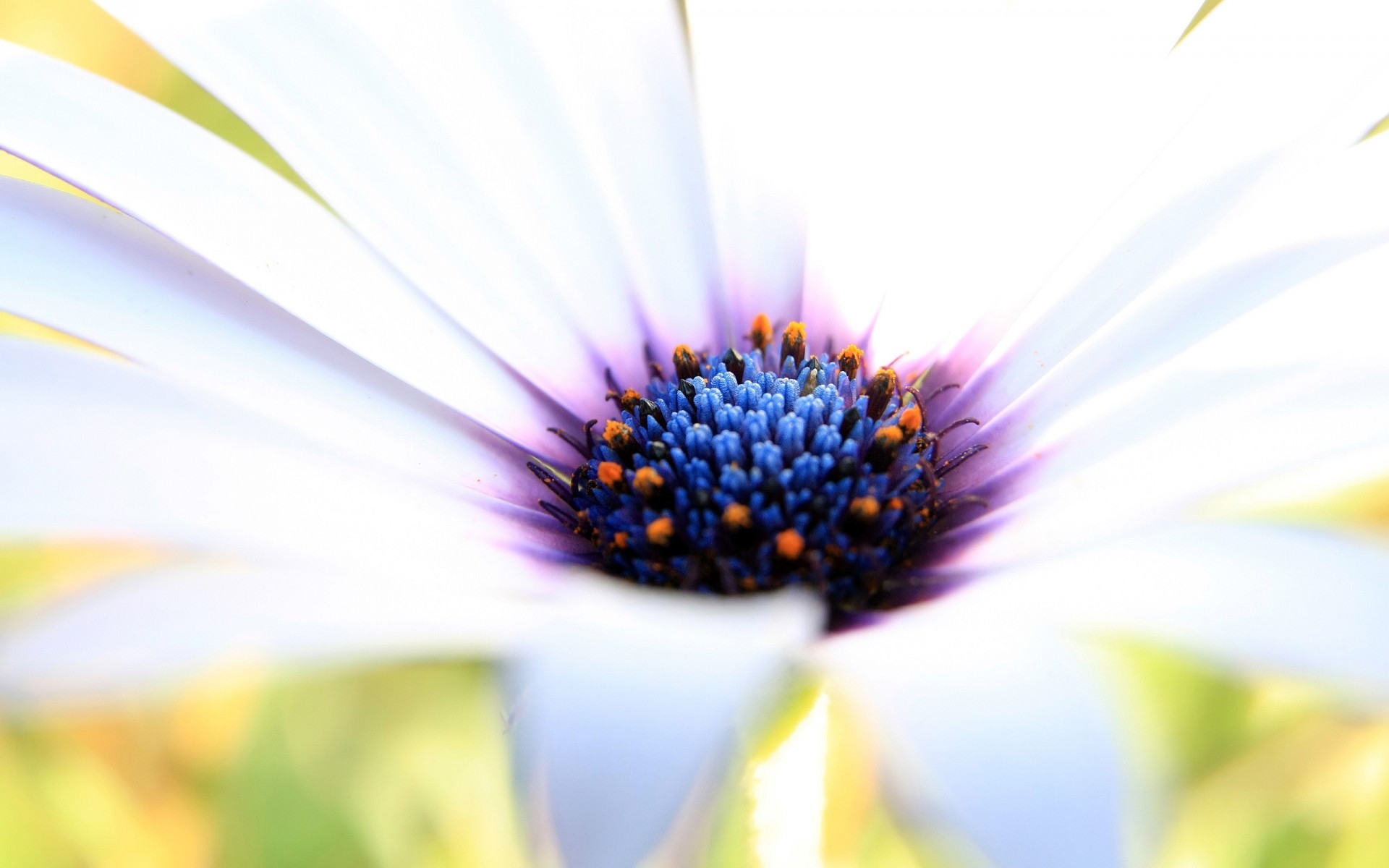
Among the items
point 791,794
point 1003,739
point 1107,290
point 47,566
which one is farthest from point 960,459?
point 47,566

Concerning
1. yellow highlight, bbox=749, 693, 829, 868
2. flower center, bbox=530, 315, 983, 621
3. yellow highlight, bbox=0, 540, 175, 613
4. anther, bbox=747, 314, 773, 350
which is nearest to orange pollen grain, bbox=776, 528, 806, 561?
flower center, bbox=530, 315, 983, 621

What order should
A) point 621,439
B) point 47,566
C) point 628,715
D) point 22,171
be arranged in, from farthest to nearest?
point 22,171
point 47,566
point 621,439
point 628,715

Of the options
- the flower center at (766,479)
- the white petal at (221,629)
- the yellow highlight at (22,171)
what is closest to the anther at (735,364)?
the flower center at (766,479)

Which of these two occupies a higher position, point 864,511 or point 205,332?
point 205,332

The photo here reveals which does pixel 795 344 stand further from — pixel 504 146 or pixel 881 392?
pixel 504 146

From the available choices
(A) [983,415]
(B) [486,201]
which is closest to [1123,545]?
(A) [983,415]
